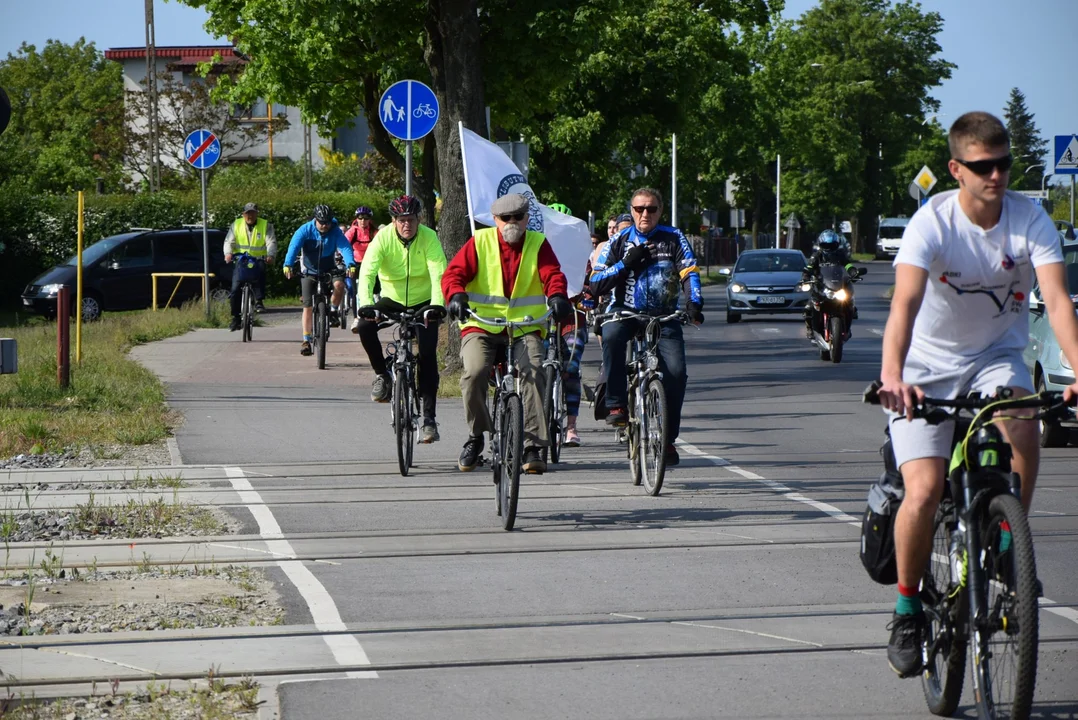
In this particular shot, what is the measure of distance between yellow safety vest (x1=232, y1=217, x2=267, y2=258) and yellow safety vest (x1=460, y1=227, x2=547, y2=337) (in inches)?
546

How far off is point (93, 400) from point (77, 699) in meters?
9.74

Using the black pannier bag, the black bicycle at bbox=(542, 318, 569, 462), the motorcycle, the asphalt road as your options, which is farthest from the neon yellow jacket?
the motorcycle

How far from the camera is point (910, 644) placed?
489 cm

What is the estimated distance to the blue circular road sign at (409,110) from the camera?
16.5 metres

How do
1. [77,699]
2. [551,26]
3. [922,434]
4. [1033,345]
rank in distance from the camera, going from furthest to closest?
[551,26]
[1033,345]
[77,699]
[922,434]

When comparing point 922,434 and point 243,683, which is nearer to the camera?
point 922,434

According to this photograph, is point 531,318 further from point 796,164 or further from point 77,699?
point 796,164

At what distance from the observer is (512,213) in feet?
30.6

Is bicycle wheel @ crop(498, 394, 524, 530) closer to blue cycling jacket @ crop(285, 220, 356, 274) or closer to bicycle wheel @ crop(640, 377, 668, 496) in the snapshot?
bicycle wheel @ crop(640, 377, 668, 496)

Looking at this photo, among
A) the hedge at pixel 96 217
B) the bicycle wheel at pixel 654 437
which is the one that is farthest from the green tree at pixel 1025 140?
the bicycle wheel at pixel 654 437

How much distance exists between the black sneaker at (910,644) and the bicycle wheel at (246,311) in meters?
18.7

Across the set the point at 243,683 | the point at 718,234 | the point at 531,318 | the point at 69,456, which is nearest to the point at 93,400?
the point at 69,456

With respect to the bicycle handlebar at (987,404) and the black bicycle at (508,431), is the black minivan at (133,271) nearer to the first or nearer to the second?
the black bicycle at (508,431)

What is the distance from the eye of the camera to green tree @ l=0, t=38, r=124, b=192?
65.8 m
